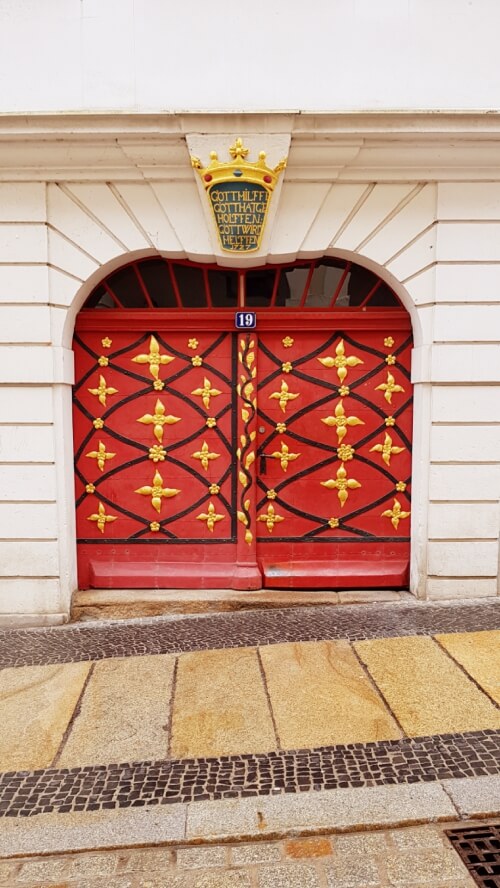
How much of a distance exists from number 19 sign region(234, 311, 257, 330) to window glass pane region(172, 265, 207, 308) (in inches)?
14.0

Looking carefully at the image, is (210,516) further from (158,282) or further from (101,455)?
(158,282)

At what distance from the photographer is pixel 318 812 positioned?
10.1 ft

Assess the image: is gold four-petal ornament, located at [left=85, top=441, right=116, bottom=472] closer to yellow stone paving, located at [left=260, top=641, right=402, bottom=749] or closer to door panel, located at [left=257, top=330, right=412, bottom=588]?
door panel, located at [left=257, top=330, right=412, bottom=588]

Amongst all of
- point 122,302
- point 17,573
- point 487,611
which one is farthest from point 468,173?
point 17,573

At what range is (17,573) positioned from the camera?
18.4 feet

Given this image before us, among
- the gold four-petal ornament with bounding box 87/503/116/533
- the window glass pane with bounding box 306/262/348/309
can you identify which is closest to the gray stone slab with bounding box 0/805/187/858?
the gold four-petal ornament with bounding box 87/503/116/533

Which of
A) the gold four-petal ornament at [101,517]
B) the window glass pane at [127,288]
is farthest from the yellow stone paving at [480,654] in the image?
the window glass pane at [127,288]

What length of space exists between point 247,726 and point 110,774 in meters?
0.85

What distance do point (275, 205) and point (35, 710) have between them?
4.29 metres

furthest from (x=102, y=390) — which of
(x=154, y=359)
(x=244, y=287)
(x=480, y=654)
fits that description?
(x=480, y=654)

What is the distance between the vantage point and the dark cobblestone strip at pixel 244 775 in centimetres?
321

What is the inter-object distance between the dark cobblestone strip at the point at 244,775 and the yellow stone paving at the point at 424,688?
0.61 feet

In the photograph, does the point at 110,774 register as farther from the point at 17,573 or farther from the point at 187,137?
the point at 187,137

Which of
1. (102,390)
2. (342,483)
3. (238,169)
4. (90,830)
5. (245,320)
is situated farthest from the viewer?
(342,483)
